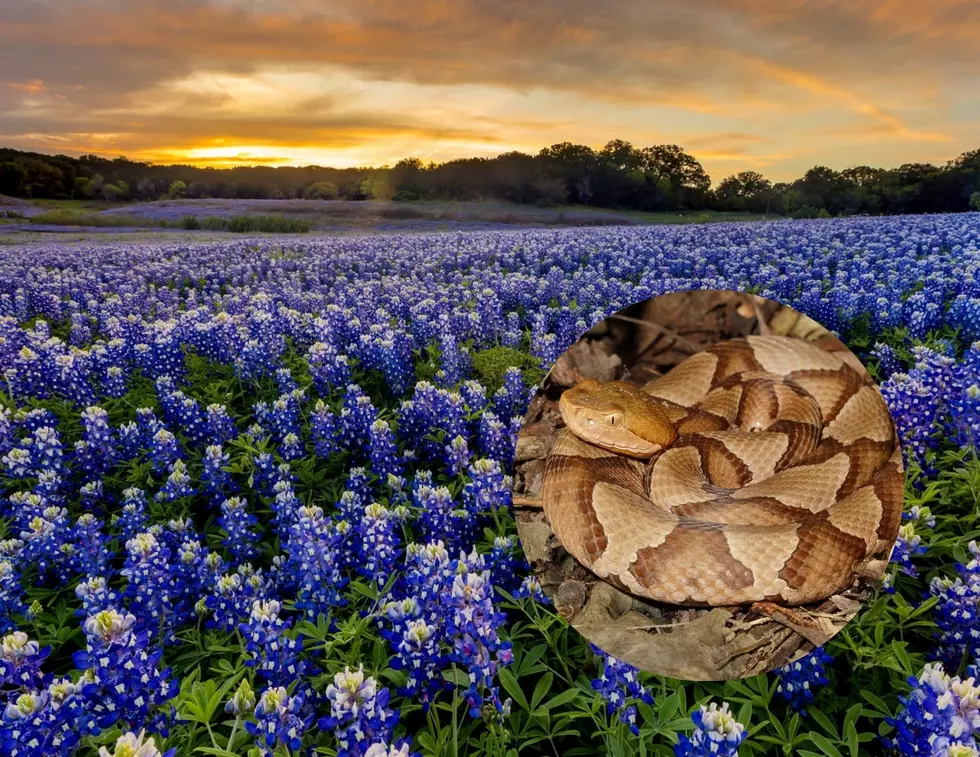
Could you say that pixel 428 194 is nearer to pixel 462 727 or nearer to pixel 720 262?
pixel 720 262

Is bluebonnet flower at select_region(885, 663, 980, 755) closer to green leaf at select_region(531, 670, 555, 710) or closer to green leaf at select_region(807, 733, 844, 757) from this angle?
green leaf at select_region(807, 733, 844, 757)

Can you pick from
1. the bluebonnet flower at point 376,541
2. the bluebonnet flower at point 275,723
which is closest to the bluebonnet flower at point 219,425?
the bluebonnet flower at point 376,541

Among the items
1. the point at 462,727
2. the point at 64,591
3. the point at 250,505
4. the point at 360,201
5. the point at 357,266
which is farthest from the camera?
the point at 360,201

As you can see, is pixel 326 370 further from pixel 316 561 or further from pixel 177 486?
pixel 316 561

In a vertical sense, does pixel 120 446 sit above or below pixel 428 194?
below

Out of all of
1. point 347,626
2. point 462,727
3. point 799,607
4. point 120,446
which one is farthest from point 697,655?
point 120,446

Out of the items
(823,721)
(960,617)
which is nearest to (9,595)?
(823,721)

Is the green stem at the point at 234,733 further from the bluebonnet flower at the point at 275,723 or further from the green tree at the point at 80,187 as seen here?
the green tree at the point at 80,187

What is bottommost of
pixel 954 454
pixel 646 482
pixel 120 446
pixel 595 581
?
pixel 120 446
